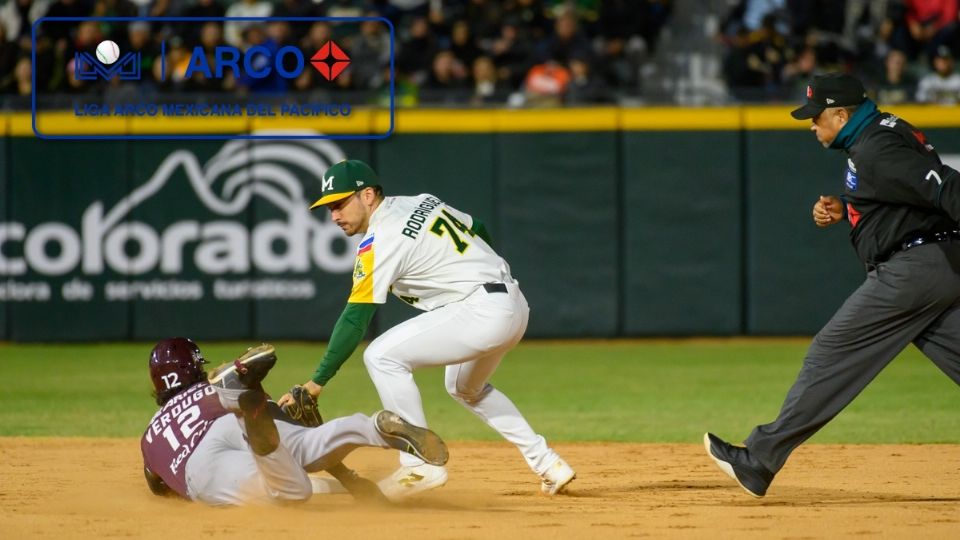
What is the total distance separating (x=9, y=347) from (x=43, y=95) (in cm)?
285

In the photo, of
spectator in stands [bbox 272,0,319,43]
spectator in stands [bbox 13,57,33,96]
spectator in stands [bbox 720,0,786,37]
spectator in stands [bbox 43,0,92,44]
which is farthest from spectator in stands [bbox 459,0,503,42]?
spectator in stands [bbox 13,57,33,96]

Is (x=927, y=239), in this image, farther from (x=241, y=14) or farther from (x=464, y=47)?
(x=241, y=14)

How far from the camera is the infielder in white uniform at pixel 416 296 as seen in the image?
231 inches

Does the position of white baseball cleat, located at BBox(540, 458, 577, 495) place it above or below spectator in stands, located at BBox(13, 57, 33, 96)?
below

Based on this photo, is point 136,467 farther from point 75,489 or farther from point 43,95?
point 43,95

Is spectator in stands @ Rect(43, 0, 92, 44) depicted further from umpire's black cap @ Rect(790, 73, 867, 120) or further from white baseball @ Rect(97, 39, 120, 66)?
umpire's black cap @ Rect(790, 73, 867, 120)

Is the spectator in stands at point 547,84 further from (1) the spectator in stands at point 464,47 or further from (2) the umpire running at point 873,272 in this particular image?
(2) the umpire running at point 873,272

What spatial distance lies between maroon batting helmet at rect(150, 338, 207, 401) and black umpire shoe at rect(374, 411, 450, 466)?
109 centimetres

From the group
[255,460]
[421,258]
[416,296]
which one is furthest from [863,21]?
[255,460]

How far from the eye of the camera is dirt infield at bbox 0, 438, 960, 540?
5402mm

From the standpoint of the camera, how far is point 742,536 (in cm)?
524

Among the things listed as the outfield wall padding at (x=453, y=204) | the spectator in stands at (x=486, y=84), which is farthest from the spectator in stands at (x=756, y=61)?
the spectator in stands at (x=486, y=84)

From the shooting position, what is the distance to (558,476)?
20.7 feet

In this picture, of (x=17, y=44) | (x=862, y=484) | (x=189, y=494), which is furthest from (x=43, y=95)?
(x=862, y=484)
